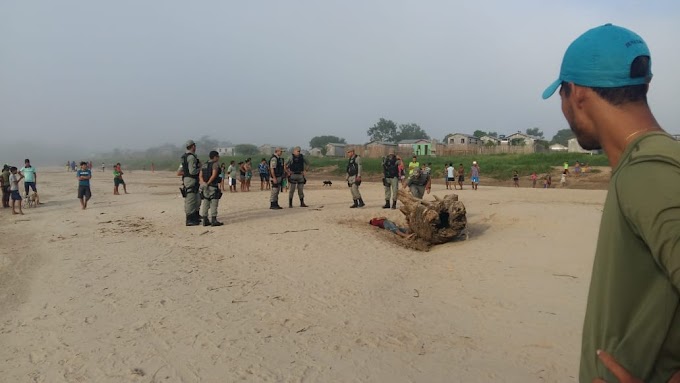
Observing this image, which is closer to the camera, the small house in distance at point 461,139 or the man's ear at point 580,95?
the man's ear at point 580,95

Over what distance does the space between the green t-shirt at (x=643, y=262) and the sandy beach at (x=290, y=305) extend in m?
2.97

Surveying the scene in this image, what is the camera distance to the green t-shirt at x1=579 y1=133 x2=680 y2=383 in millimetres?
1112

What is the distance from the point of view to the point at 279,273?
23.6 feet

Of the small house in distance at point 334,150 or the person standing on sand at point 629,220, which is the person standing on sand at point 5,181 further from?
the small house in distance at point 334,150

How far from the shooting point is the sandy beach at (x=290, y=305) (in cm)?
415


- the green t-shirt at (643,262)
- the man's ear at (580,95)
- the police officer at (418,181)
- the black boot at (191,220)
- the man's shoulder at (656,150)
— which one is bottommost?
the black boot at (191,220)

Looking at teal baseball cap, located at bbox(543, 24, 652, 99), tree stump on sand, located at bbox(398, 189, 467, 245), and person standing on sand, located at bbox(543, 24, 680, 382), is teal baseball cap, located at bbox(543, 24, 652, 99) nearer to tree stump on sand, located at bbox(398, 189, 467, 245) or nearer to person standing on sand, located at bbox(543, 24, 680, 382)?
person standing on sand, located at bbox(543, 24, 680, 382)

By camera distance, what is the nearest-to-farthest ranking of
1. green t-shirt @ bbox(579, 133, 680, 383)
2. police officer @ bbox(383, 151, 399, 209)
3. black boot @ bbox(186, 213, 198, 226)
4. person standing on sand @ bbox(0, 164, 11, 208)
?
green t-shirt @ bbox(579, 133, 680, 383) → black boot @ bbox(186, 213, 198, 226) → police officer @ bbox(383, 151, 399, 209) → person standing on sand @ bbox(0, 164, 11, 208)

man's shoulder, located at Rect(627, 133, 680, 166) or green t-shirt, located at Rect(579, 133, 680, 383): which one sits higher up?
man's shoulder, located at Rect(627, 133, 680, 166)

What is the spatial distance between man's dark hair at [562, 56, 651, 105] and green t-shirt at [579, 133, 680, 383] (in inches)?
7.3

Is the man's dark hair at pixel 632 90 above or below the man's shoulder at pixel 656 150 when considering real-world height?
above

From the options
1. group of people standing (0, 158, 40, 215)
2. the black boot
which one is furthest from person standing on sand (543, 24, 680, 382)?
group of people standing (0, 158, 40, 215)

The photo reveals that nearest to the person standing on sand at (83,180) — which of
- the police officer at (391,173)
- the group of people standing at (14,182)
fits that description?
the group of people standing at (14,182)

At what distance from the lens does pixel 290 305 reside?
5746 mm
